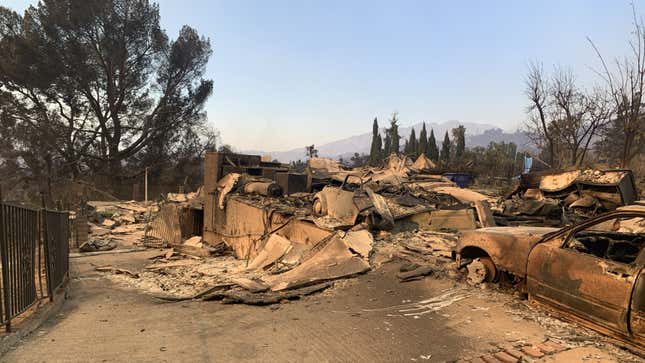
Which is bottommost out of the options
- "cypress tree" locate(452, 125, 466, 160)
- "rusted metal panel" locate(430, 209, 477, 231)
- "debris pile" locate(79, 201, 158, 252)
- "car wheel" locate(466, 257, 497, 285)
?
"debris pile" locate(79, 201, 158, 252)

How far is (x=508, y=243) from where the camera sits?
5824 mm

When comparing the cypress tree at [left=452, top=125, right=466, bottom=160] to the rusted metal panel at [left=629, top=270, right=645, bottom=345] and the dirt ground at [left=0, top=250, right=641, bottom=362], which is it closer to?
the dirt ground at [left=0, top=250, right=641, bottom=362]

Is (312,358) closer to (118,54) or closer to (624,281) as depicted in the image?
(624,281)

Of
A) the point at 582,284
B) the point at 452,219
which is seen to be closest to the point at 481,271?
the point at 582,284

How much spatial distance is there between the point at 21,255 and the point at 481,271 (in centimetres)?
632

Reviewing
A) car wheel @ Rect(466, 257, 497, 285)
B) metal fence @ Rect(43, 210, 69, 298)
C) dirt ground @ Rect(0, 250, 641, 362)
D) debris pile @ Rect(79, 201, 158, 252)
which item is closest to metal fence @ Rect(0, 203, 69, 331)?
metal fence @ Rect(43, 210, 69, 298)

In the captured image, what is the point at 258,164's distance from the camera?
1930 centimetres

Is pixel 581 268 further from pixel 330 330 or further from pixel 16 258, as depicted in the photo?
pixel 16 258

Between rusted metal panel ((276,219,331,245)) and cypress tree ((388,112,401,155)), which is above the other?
cypress tree ((388,112,401,155))

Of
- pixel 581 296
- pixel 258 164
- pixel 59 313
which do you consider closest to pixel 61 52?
pixel 258 164

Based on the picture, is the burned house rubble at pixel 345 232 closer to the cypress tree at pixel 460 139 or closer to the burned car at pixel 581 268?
the burned car at pixel 581 268

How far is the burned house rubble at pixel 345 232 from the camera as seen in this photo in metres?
6.39

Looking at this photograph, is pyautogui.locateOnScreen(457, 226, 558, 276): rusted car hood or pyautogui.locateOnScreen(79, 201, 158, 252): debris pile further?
pyautogui.locateOnScreen(79, 201, 158, 252): debris pile

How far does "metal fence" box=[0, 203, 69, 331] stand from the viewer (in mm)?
4578
